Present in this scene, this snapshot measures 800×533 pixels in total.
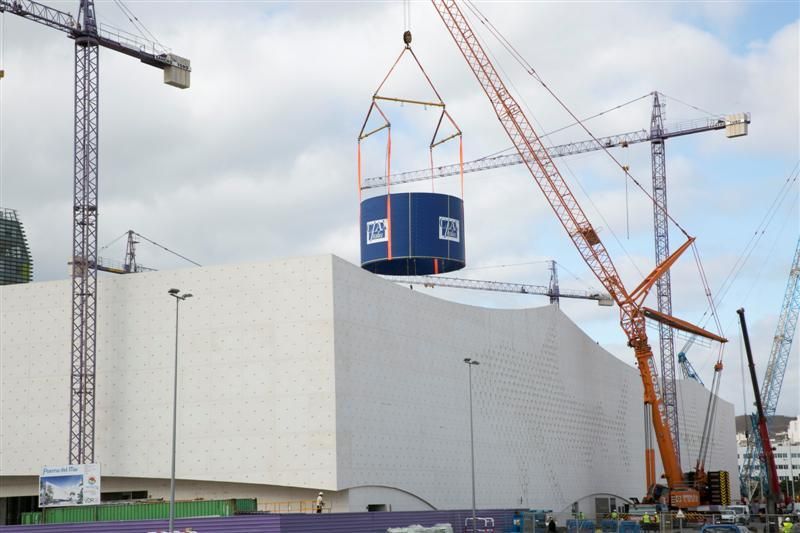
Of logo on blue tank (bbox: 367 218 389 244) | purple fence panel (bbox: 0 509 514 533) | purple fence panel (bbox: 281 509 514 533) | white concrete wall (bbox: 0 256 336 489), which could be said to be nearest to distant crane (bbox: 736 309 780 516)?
purple fence panel (bbox: 281 509 514 533)

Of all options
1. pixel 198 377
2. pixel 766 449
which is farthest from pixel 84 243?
pixel 766 449

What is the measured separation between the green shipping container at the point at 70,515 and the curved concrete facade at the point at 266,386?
8.86m

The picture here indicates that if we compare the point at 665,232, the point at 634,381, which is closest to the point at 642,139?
the point at 665,232

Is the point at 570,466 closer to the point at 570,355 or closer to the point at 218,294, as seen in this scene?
the point at 570,355

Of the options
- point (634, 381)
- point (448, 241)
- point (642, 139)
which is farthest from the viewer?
point (642, 139)

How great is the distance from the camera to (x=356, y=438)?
6341cm

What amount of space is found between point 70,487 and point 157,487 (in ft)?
24.5

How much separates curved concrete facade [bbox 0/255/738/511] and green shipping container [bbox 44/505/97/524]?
349 inches

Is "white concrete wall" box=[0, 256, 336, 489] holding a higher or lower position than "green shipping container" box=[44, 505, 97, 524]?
higher

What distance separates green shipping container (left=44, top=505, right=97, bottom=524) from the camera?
54562 millimetres

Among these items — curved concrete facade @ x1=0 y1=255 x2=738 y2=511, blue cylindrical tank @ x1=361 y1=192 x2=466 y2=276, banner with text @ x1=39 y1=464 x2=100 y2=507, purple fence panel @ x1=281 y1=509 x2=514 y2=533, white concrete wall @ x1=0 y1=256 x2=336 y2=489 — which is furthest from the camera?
blue cylindrical tank @ x1=361 y1=192 x2=466 y2=276

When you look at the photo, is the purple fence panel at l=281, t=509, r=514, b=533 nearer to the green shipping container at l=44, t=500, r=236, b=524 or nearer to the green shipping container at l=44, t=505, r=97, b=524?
the green shipping container at l=44, t=500, r=236, b=524

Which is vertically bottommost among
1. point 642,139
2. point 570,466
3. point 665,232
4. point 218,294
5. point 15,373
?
point 570,466

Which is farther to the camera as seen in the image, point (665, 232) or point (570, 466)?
point (665, 232)
